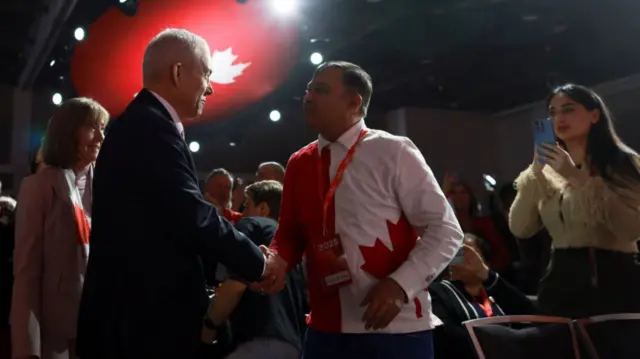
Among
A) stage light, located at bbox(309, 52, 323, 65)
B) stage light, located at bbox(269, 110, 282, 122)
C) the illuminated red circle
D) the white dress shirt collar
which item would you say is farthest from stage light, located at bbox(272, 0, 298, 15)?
the white dress shirt collar

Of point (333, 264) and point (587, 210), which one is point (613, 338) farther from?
point (333, 264)

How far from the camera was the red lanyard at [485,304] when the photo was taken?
2.65 meters

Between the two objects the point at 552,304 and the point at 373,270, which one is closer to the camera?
the point at 373,270

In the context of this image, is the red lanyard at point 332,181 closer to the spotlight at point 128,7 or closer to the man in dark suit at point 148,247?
the man in dark suit at point 148,247

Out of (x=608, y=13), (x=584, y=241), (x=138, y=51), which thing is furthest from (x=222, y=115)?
(x=584, y=241)

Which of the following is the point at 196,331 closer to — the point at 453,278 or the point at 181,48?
the point at 181,48

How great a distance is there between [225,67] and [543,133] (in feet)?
9.94

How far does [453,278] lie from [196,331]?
64.8 inches

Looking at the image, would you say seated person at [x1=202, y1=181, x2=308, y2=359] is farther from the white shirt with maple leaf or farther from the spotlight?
the spotlight

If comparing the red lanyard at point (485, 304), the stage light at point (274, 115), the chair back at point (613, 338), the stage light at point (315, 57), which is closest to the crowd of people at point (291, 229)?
the chair back at point (613, 338)

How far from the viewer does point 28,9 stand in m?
4.66

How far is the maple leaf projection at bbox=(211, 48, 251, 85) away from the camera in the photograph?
14.8 ft

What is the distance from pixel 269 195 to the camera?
2619 mm

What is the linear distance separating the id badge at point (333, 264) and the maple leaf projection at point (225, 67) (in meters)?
3.30
